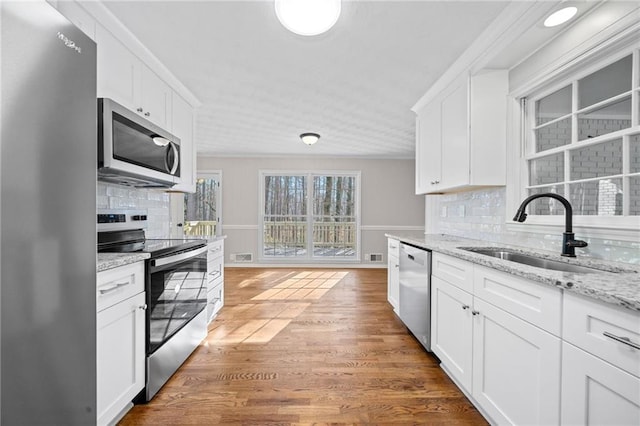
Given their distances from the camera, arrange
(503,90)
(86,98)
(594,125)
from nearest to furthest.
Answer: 1. (86,98)
2. (594,125)
3. (503,90)

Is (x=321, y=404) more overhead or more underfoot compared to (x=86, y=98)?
more underfoot

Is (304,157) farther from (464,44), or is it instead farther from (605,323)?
(605,323)

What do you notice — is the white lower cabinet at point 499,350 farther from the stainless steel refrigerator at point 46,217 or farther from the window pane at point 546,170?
the stainless steel refrigerator at point 46,217

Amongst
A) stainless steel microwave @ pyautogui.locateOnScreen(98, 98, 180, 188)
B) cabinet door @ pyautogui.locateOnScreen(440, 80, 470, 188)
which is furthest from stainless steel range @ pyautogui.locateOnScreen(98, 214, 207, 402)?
cabinet door @ pyautogui.locateOnScreen(440, 80, 470, 188)

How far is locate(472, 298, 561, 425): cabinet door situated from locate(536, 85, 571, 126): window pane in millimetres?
1426

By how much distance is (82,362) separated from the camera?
1.02 m

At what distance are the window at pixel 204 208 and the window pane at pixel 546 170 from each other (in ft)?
17.1

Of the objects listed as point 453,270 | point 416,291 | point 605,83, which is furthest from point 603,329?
point 416,291

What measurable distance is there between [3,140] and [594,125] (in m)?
2.61

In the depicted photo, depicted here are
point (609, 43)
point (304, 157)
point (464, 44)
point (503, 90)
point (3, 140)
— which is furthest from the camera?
point (304, 157)

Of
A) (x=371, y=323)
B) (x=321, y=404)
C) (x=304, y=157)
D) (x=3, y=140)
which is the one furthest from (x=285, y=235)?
(x=3, y=140)

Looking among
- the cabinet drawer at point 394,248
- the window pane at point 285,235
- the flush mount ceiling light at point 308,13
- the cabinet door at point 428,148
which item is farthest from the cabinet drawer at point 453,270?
the window pane at point 285,235

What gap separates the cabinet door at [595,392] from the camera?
0.84 meters

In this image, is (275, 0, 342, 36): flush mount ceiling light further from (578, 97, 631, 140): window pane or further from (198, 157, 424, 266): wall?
(198, 157, 424, 266): wall
